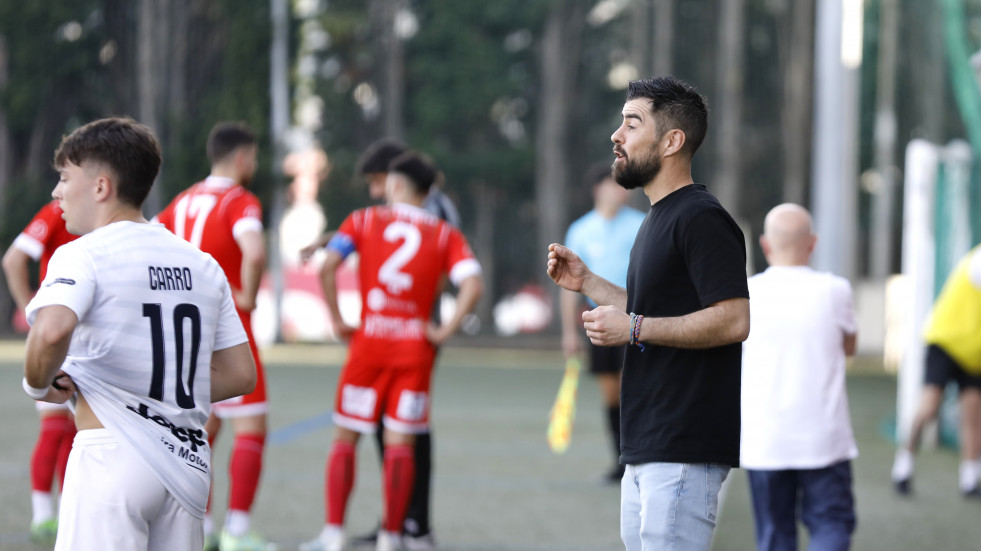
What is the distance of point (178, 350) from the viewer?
3195 mm

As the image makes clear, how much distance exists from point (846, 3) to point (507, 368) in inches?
479

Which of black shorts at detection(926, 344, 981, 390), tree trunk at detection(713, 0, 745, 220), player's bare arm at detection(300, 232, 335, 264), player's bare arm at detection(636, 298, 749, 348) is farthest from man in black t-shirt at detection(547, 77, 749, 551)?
tree trunk at detection(713, 0, 745, 220)

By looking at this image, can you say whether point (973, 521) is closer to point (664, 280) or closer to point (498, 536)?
point (498, 536)

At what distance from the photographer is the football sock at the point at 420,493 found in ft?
21.1

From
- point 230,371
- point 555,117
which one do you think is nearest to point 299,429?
point 230,371

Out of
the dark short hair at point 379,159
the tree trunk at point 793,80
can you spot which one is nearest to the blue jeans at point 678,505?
the dark short hair at point 379,159

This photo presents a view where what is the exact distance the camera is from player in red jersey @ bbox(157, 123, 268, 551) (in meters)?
5.73

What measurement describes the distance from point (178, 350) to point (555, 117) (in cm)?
3413

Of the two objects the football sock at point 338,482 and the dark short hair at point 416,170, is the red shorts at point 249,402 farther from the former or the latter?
the dark short hair at point 416,170

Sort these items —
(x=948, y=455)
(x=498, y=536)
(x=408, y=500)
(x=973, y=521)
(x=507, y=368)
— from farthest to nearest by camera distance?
(x=507, y=368) → (x=948, y=455) → (x=973, y=521) → (x=498, y=536) → (x=408, y=500)

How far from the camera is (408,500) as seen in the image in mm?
6059

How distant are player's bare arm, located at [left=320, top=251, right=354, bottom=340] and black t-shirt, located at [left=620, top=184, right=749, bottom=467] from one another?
2.91m

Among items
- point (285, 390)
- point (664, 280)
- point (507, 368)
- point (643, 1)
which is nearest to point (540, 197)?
point (643, 1)

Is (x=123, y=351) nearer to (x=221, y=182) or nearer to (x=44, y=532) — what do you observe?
(x=221, y=182)
